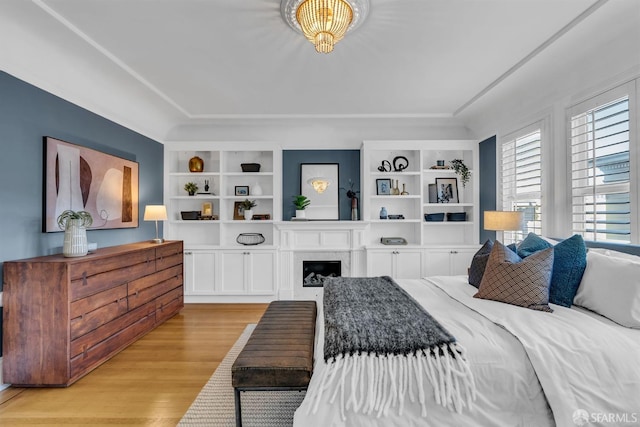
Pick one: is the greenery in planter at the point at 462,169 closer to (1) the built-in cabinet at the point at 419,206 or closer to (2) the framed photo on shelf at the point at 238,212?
(1) the built-in cabinet at the point at 419,206

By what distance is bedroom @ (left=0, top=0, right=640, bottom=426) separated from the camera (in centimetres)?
219

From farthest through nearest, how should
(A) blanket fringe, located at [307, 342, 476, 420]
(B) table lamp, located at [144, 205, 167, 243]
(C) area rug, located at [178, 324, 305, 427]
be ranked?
(B) table lamp, located at [144, 205, 167, 243] < (C) area rug, located at [178, 324, 305, 427] < (A) blanket fringe, located at [307, 342, 476, 420]

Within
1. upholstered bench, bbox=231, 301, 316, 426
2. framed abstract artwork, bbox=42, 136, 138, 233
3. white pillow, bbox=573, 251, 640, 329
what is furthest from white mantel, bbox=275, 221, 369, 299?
white pillow, bbox=573, 251, 640, 329

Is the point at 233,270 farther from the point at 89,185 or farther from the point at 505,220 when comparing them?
the point at 505,220

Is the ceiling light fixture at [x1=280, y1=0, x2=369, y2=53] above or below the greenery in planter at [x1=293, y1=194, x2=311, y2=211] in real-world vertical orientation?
above

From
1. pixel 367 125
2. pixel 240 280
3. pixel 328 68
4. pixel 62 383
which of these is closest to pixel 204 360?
pixel 62 383

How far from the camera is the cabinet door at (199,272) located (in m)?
4.47

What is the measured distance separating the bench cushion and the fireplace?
241cm

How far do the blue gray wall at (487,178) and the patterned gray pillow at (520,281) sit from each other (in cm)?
225

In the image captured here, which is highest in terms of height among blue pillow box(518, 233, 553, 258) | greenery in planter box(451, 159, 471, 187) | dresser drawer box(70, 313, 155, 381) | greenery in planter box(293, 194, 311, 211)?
greenery in planter box(451, 159, 471, 187)

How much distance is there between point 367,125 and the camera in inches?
181

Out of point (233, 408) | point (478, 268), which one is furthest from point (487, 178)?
point (233, 408)

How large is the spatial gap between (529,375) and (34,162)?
12.4ft

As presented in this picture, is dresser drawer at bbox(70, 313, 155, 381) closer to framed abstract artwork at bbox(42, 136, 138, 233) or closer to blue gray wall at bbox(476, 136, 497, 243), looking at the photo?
framed abstract artwork at bbox(42, 136, 138, 233)
